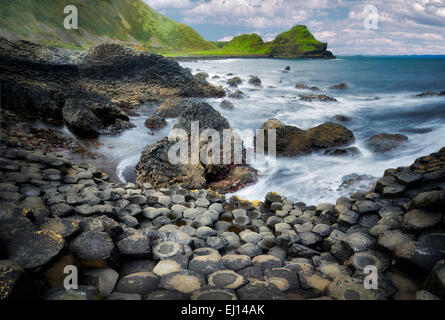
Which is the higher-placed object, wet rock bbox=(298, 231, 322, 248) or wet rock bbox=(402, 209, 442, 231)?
wet rock bbox=(402, 209, 442, 231)

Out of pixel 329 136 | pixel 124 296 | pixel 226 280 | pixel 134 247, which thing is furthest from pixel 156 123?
pixel 124 296

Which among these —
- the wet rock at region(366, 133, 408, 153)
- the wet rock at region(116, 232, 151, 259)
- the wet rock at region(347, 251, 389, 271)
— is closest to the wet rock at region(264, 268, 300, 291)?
the wet rock at region(347, 251, 389, 271)

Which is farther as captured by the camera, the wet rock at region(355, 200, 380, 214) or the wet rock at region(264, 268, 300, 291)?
the wet rock at region(355, 200, 380, 214)

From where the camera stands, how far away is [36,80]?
35.7 ft

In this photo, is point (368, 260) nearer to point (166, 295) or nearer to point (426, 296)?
point (426, 296)

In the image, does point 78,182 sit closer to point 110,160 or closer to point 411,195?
point 110,160

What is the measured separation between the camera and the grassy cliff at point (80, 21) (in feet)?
37.3

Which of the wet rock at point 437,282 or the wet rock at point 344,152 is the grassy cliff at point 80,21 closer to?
the wet rock at point 344,152

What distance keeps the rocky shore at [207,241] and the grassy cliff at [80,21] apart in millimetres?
11101

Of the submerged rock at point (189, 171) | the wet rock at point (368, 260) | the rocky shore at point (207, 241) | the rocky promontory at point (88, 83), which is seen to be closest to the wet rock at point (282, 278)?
the rocky shore at point (207, 241)

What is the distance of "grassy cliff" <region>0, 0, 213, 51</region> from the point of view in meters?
11.4

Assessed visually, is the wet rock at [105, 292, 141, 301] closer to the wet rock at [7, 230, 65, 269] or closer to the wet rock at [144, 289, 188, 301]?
the wet rock at [144, 289, 188, 301]

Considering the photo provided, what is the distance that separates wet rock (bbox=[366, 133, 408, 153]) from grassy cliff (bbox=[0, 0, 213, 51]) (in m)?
15.0

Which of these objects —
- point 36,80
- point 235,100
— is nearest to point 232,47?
point 235,100
